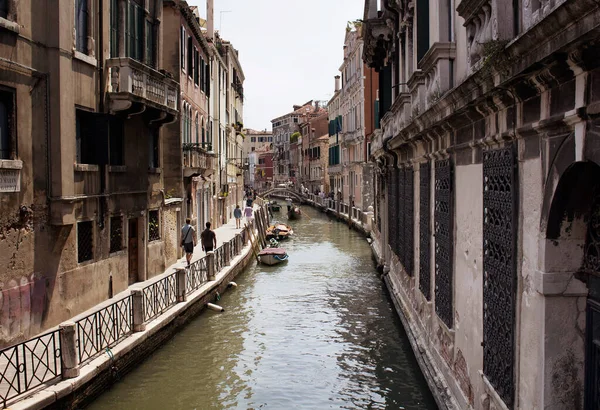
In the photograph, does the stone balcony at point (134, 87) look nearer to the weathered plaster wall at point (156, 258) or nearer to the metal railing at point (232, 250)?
the weathered plaster wall at point (156, 258)

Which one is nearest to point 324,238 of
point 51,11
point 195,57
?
point 195,57

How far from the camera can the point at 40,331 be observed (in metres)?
9.80

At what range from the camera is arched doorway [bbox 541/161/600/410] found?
14.2 ft

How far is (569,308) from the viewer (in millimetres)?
4449

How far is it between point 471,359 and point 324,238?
25.9m

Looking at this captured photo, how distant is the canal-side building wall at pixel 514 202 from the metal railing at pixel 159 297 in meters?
4.91

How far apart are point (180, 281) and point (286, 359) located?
2834 mm

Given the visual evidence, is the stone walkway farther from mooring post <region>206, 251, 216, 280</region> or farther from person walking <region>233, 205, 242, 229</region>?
person walking <region>233, 205, 242, 229</region>

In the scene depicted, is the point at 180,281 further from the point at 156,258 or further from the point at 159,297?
the point at 156,258

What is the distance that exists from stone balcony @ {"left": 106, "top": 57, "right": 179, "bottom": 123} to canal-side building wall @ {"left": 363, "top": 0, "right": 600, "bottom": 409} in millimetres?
6032

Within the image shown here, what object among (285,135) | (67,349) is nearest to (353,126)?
(67,349)

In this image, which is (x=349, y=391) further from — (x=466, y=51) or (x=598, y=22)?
(x=598, y=22)

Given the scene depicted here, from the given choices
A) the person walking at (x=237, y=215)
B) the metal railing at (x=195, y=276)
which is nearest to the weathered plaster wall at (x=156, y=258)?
the metal railing at (x=195, y=276)

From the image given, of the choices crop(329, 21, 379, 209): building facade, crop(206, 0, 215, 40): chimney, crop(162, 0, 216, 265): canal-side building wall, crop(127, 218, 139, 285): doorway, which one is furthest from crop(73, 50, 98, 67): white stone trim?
crop(329, 21, 379, 209): building facade
